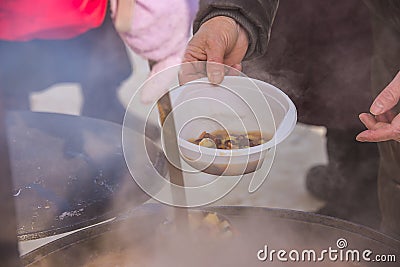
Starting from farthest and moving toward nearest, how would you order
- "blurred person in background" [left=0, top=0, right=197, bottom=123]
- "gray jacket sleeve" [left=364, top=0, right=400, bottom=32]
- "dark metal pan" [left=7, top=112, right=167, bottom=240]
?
"blurred person in background" [left=0, top=0, right=197, bottom=123] < "gray jacket sleeve" [left=364, top=0, right=400, bottom=32] < "dark metal pan" [left=7, top=112, right=167, bottom=240]

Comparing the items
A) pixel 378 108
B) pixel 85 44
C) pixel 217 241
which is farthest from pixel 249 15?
pixel 85 44

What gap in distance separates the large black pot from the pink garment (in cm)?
105

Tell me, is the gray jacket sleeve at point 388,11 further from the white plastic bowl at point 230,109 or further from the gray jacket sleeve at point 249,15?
the white plastic bowl at point 230,109

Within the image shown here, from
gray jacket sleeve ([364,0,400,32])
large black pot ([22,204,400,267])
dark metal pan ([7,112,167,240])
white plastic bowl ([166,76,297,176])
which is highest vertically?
gray jacket sleeve ([364,0,400,32])

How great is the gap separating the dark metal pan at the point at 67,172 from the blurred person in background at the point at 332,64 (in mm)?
351

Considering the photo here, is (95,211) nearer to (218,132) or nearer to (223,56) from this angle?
(218,132)

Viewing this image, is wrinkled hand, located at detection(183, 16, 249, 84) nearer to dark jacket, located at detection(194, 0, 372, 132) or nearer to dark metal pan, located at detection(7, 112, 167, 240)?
dark metal pan, located at detection(7, 112, 167, 240)

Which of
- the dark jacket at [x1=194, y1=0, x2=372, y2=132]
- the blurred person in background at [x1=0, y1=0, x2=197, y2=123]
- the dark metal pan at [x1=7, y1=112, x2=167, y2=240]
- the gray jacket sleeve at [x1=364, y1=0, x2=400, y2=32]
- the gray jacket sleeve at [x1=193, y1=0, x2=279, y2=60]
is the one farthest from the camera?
the blurred person in background at [x1=0, y1=0, x2=197, y2=123]

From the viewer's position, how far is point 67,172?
1424 millimetres

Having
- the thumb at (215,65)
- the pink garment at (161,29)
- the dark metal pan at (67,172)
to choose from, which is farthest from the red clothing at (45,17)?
the thumb at (215,65)

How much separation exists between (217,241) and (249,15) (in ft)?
2.12

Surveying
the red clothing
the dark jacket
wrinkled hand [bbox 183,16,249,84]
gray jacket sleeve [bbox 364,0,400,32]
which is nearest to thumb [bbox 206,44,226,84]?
wrinkled hand [bbox 183,16,249,84]

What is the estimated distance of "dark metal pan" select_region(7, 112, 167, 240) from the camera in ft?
3.99

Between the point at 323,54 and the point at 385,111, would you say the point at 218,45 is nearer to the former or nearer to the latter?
the point at 385,111
